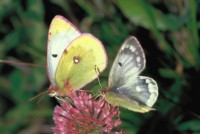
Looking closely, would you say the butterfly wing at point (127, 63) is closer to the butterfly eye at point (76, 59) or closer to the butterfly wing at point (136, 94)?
the butterfly wing at point (136, 94)

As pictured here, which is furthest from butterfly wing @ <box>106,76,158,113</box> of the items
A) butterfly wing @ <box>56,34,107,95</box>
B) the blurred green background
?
the blurred green background

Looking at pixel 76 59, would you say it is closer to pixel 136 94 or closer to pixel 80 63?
pixel 80 63

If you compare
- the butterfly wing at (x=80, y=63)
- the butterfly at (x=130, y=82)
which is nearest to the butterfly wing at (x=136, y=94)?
the butterfly at (x=130, y=82)

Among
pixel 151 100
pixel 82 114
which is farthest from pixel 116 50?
pixel 151 100

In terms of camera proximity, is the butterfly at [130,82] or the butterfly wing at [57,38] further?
the butterfly wing at [57,38]

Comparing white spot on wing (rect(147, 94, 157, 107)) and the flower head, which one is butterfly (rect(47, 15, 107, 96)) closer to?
the flower head

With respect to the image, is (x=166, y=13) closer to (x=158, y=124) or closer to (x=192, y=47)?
(x=192, y=47)
